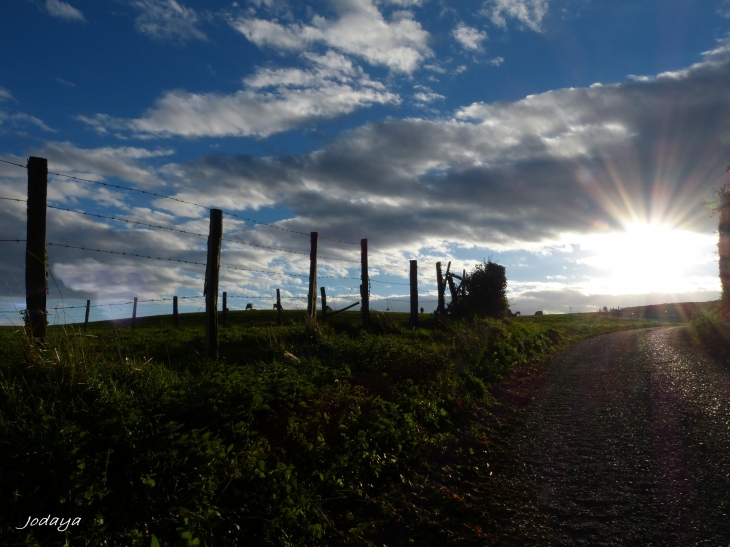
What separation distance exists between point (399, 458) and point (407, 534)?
64.4 inches

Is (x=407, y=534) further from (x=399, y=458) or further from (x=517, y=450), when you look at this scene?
(x=517, y=450)

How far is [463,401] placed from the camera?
33.2 ft

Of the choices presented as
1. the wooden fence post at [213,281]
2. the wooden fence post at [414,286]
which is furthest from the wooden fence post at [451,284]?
the wooden fence post at [213,281]

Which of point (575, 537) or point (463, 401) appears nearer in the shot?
point (575, 537)

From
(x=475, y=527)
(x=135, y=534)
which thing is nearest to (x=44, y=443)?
(x=135, y=534)

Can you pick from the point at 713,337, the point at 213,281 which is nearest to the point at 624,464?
the point at 213,281

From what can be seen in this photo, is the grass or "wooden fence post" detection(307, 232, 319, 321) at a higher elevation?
"wooden fence post" detection(307, 232, 319, 321)

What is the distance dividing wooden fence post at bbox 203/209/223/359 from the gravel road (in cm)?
554

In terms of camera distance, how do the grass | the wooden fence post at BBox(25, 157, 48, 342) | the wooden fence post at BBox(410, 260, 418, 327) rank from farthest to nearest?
the wooden fence post at BBox(410, 260, 418, 327) < the grass < the wooden fence post at BBox(25, 157, 48, 342)

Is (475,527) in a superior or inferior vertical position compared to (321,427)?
inferior

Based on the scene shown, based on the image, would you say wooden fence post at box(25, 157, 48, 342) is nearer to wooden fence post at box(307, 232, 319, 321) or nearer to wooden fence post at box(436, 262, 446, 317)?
wooden fence post at box(307, 232, 319, 321)

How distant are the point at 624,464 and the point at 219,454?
16.1 feet

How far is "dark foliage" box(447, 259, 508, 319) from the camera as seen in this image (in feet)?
91.0

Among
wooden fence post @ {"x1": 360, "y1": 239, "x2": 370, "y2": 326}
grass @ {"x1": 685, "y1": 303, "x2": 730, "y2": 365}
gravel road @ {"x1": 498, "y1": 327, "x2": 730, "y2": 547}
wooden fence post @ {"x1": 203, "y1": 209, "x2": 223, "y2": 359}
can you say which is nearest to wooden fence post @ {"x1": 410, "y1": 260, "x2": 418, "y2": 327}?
wooden fence post @ {"x1": 360, "y1": 239, "x2": 370, "y2": 326}
